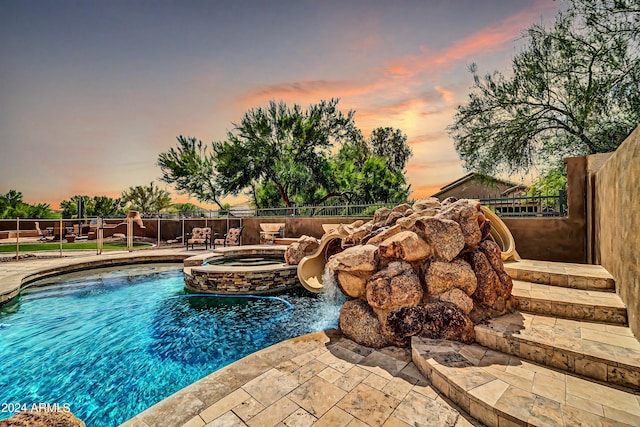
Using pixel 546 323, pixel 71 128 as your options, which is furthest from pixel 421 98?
pixel 71 128

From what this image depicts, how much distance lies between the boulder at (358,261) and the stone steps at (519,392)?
1.25 meters

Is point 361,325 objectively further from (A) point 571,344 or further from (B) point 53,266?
(B) point 53,266

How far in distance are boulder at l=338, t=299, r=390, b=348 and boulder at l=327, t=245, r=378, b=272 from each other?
0.51m

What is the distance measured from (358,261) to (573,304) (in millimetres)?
2712

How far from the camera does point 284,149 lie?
2122 cm

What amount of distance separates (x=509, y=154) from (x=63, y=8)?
1694cm

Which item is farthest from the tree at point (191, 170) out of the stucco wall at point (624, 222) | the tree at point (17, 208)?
the stucco wall at point (624, 222)

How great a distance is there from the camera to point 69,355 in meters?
3.89

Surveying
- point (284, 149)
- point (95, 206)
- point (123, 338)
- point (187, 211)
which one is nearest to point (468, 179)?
point (284, 149)

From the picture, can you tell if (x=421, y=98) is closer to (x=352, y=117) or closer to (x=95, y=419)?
(x=95, y=419)

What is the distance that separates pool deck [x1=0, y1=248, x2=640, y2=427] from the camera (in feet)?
6.52

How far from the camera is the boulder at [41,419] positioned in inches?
54.2

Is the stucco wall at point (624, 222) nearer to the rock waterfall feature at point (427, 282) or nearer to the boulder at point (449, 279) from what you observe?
the rock waterfall feature at point (427, 282)

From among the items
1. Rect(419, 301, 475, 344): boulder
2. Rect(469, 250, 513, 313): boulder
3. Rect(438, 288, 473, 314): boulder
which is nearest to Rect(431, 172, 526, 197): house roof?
Rect(469, 250, 513, 313): boulder
